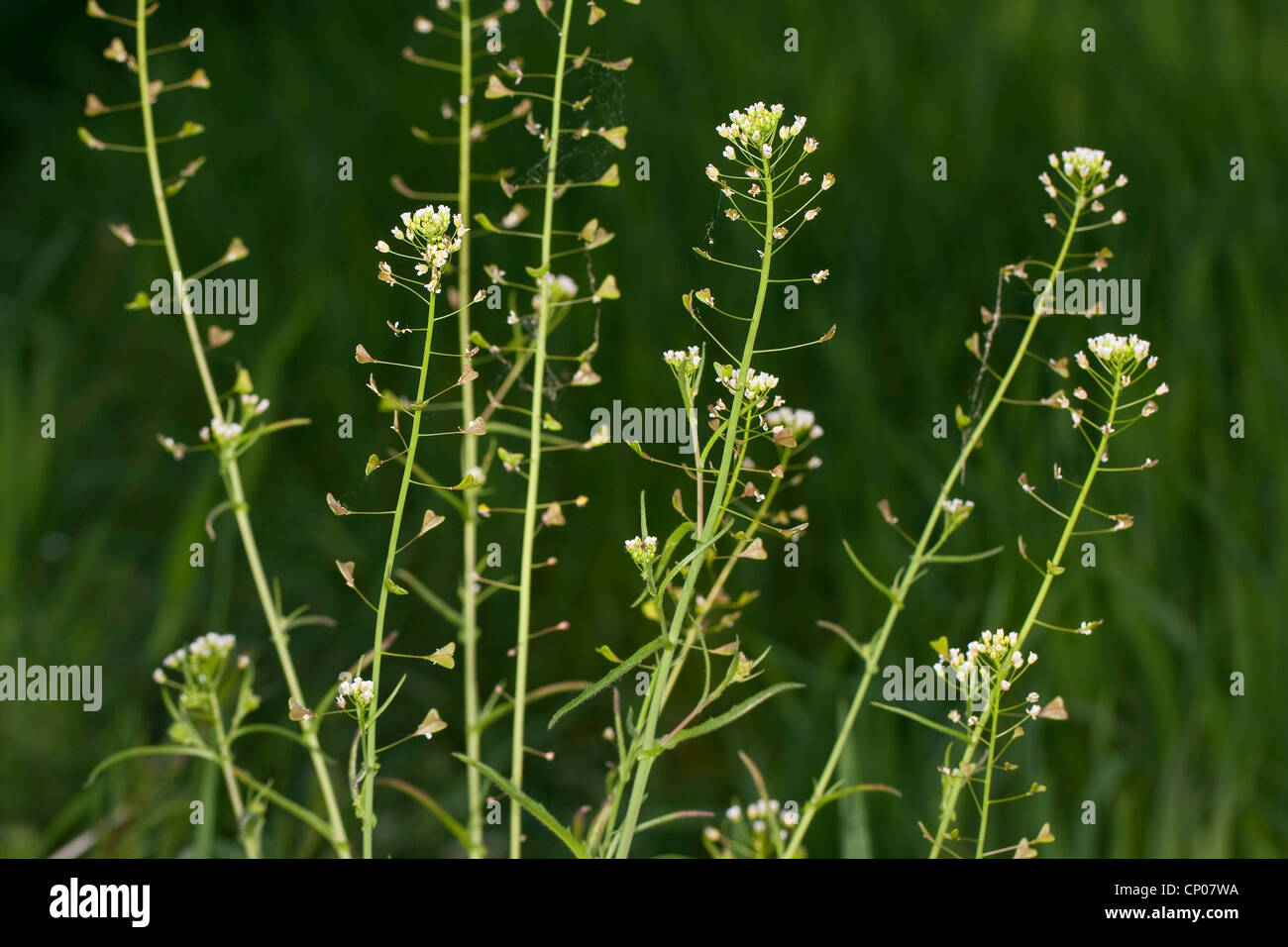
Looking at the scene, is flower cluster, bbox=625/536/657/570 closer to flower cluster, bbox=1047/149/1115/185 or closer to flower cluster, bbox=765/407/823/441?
flower cluster, bbox=765/407/823/441

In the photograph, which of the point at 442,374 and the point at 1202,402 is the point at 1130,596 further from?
the point at 442,374

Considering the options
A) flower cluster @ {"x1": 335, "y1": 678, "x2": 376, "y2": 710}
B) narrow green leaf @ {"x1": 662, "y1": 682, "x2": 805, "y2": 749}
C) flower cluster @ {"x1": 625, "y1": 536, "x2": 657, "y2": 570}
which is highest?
flower cluster @ {"x1": 625, "y1": 536, "x2": 657, "y2": 570}

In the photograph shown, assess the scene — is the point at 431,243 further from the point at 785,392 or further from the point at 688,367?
the point at 785,392

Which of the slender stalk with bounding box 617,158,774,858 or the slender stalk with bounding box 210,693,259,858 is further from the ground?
the slender stalk with bounding box 617,158,774,858

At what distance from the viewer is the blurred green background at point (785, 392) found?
192cm

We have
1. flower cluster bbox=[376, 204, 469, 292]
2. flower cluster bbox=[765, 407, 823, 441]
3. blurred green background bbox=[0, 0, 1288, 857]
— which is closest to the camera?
flower cluster bbox=[376, 204, 469, 292]

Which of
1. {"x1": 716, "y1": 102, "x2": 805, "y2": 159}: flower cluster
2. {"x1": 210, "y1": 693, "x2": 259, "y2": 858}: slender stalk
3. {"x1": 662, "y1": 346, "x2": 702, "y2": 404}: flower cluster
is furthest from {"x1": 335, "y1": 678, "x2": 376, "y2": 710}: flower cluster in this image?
{"x1": 716, "y1": 102, "x2": 805, "y2": 159}: flower cluster

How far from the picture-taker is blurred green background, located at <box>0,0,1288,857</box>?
1.92 meters

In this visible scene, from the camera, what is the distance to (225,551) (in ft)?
7.83

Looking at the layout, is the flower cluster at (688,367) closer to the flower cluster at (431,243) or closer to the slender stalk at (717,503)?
the slender stalk at (717,503)

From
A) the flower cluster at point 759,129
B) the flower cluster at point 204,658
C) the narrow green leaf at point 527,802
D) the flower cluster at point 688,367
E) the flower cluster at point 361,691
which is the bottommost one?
the narrow green leaf at point 527,802

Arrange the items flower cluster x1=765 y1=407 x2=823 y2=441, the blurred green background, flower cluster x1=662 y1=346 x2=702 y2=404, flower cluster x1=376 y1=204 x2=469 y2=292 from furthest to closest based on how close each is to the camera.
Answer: the blurred green background, flower cluster x1=765 y1=407 x2=823 y2=441, flower cluster x1=662 y1=346 x2=702 y2=404, flower cluster x1=376 y1=204 x2=469 y2=292

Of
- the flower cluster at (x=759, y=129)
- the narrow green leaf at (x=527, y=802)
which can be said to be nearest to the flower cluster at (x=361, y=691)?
the narrow green leaf at (x=527, y=802)
